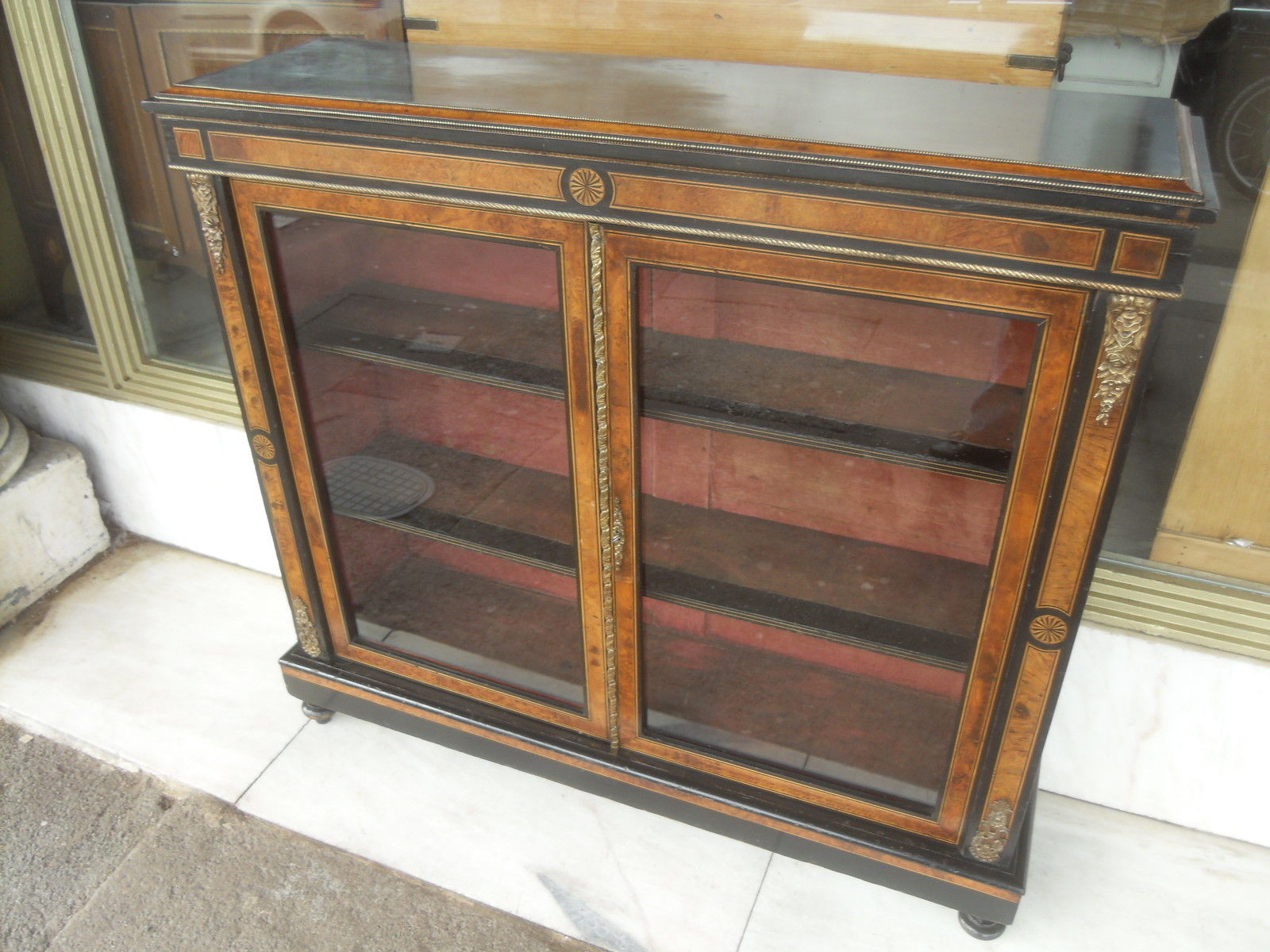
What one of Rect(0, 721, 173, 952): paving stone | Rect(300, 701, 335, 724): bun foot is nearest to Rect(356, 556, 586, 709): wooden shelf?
Rect(300, 701, 335, 724): bun foot

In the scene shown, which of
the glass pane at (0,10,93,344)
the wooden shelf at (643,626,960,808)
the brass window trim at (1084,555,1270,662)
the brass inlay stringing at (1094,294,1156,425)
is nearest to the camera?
the brass inlay stringing at (1094,294,1156,425)

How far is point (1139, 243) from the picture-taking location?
0.89 m

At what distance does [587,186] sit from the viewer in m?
1.06

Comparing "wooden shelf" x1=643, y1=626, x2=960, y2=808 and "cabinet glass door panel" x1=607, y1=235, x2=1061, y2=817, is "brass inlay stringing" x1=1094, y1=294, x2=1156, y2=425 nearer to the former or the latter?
"cabinet glass door panel" x1=607, y1=235, x2=1061, y2=817

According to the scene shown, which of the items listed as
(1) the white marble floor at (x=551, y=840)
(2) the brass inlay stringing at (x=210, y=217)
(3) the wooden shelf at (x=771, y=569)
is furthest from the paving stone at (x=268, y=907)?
(2) the brass inlay stringing at (x=210, y=217)

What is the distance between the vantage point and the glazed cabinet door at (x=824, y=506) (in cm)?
104

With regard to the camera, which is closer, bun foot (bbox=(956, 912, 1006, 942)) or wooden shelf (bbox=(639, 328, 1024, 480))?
wooden shelf (bbox=(639, 328, 1024, 480))

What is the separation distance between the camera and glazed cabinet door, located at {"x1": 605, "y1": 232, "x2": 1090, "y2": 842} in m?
1.04

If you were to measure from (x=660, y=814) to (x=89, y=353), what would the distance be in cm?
150

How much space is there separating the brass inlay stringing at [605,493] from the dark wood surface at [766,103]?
16 centimetres

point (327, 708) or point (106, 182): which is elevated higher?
point (106, 182)

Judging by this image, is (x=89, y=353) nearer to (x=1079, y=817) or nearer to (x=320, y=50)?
(x=320, y=50)

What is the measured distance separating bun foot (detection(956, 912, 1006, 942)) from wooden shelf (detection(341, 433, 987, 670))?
1.49 ft

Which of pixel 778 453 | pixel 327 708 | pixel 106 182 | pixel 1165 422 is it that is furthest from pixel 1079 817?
pixel 106 182
